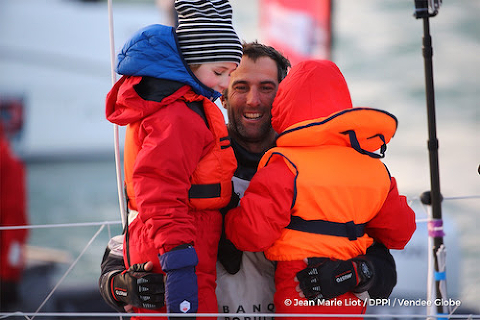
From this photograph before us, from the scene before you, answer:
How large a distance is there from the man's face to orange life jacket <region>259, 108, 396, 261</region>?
315 mm

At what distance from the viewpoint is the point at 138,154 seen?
126 cm

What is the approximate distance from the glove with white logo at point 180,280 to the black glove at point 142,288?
86 millimetres

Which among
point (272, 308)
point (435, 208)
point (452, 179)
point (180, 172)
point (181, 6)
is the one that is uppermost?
point (181, 6)

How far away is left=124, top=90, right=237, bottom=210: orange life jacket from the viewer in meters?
1.32

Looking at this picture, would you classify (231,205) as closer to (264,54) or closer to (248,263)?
(248,263)

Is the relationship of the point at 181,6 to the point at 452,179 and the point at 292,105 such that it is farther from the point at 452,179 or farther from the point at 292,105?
the point at 452,179

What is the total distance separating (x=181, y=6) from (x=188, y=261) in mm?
500

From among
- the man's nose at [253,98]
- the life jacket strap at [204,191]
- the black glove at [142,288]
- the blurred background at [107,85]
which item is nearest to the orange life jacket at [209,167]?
the life jacket strap at [204,191]

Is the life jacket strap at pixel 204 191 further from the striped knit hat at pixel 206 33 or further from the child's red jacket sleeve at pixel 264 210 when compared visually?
the striped knit hat at pixel 206 33

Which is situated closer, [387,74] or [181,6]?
[181,6]

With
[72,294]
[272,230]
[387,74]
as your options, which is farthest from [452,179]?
[272,230]

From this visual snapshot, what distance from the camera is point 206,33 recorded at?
4.27ft

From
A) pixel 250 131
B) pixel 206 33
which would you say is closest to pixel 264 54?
pixel 250 131

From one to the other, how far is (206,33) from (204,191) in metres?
0.30
